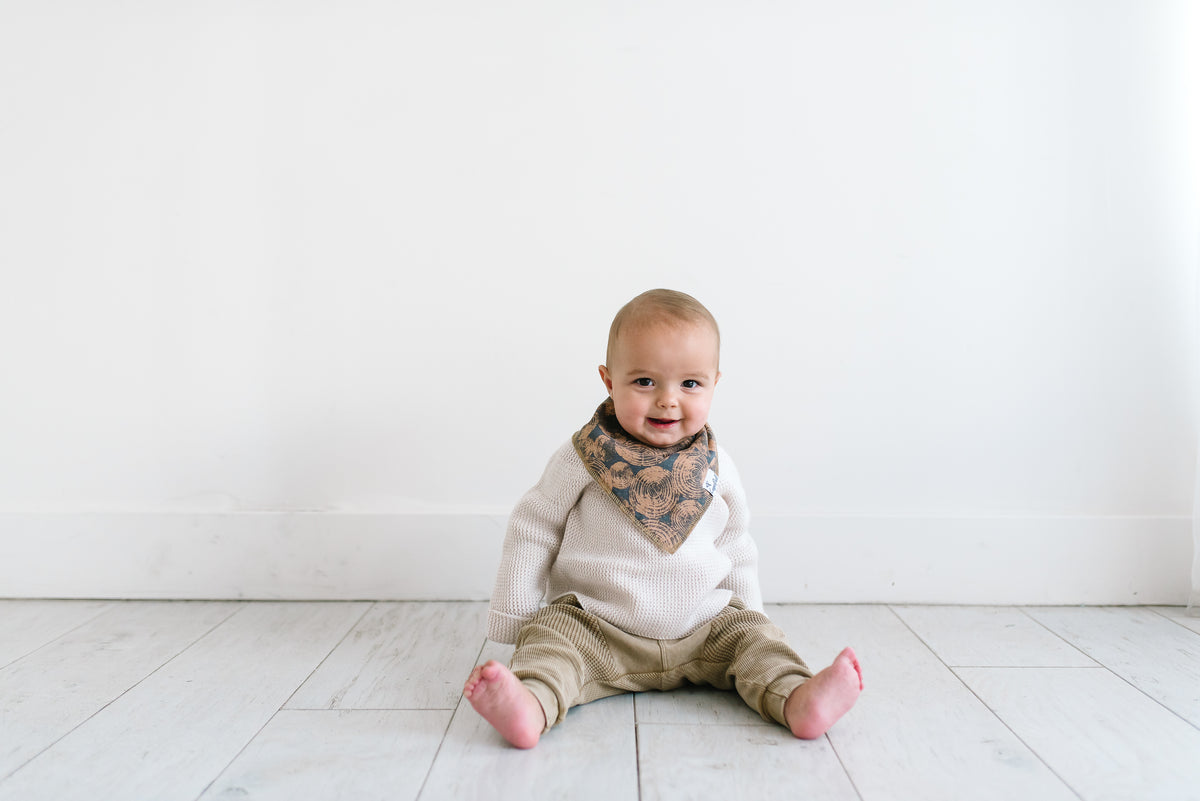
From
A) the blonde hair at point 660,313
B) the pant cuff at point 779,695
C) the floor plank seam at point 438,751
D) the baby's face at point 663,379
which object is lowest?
the floor plank seam at point 438,751

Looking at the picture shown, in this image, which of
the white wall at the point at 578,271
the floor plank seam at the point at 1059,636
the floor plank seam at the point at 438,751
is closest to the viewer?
the floor plank seam at the point at 438,751

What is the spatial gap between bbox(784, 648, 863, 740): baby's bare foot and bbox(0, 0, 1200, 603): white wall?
583 mm

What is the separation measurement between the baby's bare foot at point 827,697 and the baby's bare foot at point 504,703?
0.28m

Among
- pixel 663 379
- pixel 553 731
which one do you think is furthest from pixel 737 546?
pixel 553 731

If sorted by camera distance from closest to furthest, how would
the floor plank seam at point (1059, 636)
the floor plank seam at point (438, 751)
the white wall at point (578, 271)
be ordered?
the floor plank seam at point (438, 751) < the floor plank seam at point (1059, 636) < the white wall at point (578, 271)

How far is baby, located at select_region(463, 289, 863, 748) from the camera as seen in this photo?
43.8 inches

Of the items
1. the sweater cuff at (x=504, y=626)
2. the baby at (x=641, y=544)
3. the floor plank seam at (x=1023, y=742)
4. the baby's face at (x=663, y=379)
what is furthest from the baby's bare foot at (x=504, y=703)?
the floor plank seam at (x=1023, y=742)

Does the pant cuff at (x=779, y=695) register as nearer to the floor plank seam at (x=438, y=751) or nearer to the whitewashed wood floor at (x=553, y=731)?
the whitewashed wood floor at (x=553, y=731)

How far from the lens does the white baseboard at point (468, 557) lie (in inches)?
59.8

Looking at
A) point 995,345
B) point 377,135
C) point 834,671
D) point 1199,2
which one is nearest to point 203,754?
point 834,671

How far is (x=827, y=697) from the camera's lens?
94 cm

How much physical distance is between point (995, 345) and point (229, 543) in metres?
1.36

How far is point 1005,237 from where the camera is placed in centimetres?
151

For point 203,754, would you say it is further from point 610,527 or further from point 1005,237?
point 1005,237
